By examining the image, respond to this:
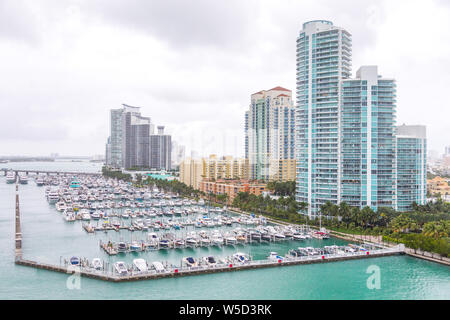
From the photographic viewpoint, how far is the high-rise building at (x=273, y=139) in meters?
63.8

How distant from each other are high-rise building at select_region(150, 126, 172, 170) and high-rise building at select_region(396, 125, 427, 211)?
7884cm

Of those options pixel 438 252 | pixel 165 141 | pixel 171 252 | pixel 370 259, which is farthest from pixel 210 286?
pixel 165 141

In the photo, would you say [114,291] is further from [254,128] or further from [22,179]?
[22,179]

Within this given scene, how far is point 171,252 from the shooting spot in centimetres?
2788

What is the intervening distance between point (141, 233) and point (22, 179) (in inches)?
2605

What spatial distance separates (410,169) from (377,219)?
7.65 metres

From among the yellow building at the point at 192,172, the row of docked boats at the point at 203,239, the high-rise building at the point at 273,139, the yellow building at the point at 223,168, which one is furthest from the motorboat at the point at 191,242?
the yellow building at the point at 223,168

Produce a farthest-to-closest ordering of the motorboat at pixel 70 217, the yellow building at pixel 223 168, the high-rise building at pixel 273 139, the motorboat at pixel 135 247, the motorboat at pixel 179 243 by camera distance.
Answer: the yellow building at pixel 223 168, the high-rise building at pixel 273 139, the motorboat at pixel 70 217, the motorboat at pixel 179 243, the motorboat at pixel 135 247

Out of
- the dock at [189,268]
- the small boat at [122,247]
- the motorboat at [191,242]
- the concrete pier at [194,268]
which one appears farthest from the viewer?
the motorboat at [191,242]

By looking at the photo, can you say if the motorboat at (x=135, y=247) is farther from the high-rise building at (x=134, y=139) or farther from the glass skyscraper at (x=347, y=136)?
the high-rise building at (x=134, y=139)

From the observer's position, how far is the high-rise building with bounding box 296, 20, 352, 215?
3812 cm

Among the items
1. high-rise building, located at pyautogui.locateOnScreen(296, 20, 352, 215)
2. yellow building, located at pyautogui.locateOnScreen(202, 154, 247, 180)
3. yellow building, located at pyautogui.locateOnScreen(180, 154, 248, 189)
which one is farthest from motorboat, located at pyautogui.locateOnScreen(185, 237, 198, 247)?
yellow building, located at pyautogui.locateOnScreen(202, 154, 247, 180)

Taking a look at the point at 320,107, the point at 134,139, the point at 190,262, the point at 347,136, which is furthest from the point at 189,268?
the point at 134,139

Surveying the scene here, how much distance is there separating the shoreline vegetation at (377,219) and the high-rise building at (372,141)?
2038mm
